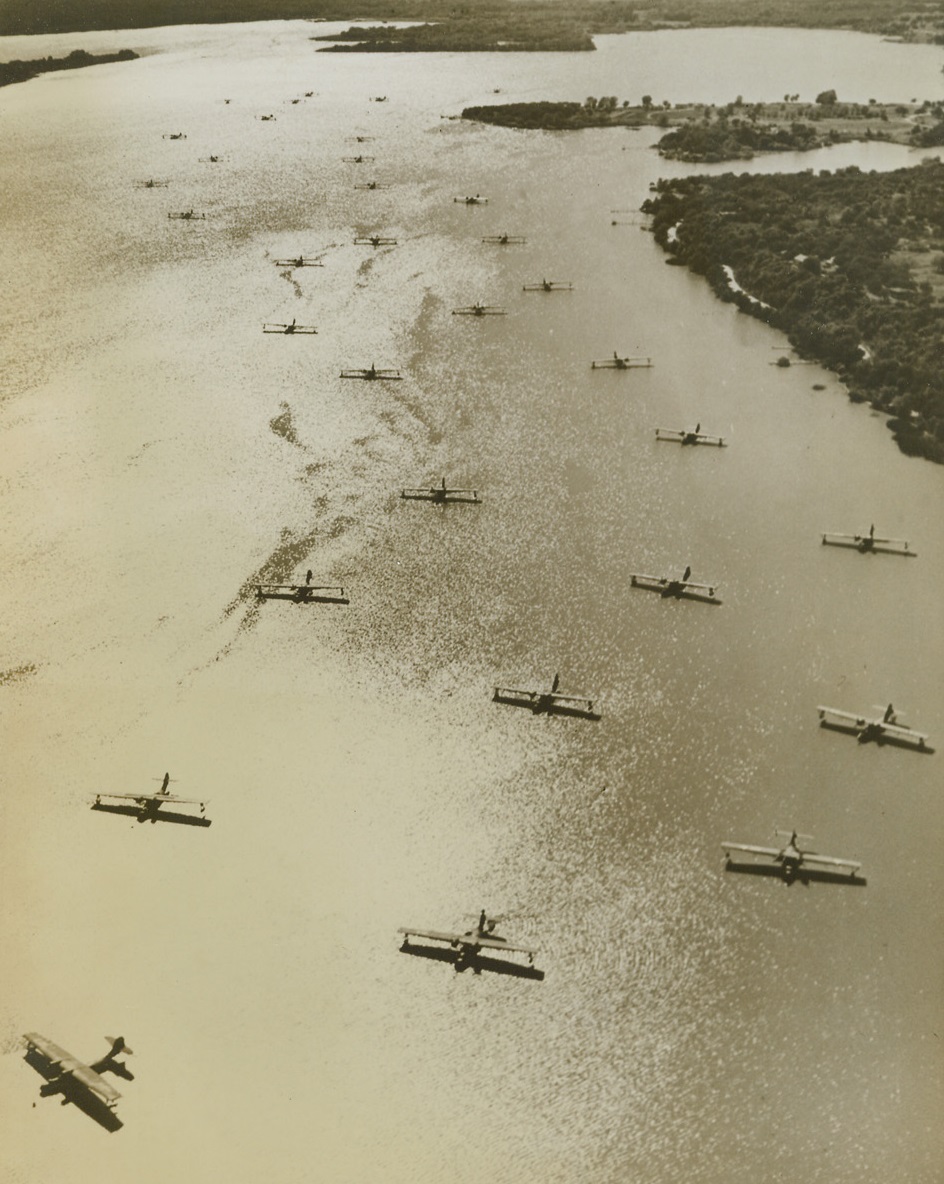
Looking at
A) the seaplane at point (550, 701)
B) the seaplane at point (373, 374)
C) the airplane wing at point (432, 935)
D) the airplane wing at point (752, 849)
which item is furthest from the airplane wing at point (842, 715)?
the seaplane at point (373, 374)

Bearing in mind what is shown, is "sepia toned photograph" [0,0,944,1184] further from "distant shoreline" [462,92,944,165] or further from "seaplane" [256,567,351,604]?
"distant shoreline" [462,92,944,165]

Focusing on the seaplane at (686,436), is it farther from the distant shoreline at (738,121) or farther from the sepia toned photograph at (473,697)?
the distant shoreline at (738,121)

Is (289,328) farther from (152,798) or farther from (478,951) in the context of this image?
(478,951)

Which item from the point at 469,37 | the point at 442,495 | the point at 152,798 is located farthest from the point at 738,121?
the point at 152,798

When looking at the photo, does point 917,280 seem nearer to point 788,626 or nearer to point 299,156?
point 788,626

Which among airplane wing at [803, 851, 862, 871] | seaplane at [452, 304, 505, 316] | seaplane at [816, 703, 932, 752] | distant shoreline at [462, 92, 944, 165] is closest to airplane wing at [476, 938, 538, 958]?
airplane wing at [803, 851, 862, 871]

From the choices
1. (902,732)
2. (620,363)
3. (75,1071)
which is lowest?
(75,1071)
